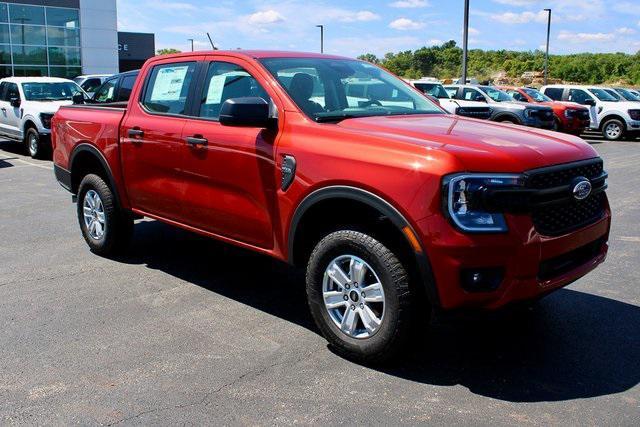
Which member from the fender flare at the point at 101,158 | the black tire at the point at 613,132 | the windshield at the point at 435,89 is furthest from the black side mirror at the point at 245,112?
the black tire at the point at 613,132

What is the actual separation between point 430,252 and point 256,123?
4.95 ft

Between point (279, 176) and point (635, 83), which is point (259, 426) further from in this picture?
point (635, 83)

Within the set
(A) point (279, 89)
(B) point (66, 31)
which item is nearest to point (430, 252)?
(A) point (279, 89)

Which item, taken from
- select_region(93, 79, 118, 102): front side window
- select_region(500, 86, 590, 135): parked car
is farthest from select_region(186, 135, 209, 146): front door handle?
select_region(500, 86, 590, 135): parked car

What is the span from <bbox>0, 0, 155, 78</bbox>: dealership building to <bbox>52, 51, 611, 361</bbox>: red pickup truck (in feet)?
108

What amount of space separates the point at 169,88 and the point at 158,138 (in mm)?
490

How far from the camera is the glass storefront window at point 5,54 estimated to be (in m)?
33.8

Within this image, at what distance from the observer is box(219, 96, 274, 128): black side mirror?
417 centimetres

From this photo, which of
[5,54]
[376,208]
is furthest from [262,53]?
[5,54]

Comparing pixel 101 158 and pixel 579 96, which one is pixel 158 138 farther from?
pixel 579 96

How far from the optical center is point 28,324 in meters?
4.54

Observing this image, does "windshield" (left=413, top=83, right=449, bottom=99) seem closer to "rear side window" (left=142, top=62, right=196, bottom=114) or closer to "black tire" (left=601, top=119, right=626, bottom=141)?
"black tire" (left=601, top=119, right=626, bottom=141)

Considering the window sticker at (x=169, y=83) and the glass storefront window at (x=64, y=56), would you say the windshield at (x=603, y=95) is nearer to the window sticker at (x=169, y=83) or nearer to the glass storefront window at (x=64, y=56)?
the window sticker at (x=169, y=83)

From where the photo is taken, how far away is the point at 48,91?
15219mm
